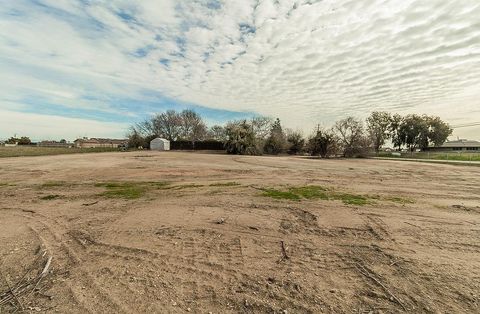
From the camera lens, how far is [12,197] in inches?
369

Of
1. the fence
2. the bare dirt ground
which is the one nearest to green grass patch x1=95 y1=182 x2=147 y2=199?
the bare dirt ground

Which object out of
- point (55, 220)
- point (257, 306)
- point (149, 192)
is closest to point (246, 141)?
point (149, 192)

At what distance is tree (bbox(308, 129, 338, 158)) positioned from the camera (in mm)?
43500

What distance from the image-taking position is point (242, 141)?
48719 millimetres

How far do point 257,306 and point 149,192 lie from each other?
8123 mm

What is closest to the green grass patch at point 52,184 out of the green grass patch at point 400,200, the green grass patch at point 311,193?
the green grass patch at point 311,193

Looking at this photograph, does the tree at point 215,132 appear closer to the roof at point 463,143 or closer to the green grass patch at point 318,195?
the green grass patch at point 318,195

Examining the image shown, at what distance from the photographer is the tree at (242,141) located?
160 ft

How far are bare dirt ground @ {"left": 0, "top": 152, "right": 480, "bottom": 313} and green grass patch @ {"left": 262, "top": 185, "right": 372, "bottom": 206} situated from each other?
605 millimetres

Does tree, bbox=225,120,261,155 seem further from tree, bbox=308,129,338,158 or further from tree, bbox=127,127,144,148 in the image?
tree, bbox=127,127,144,148

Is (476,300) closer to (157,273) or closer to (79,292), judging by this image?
(157,273)

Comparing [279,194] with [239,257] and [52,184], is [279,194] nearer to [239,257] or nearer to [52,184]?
[239,257]

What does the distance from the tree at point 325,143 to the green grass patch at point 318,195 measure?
113 feet

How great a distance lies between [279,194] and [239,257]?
5633 millimetres
